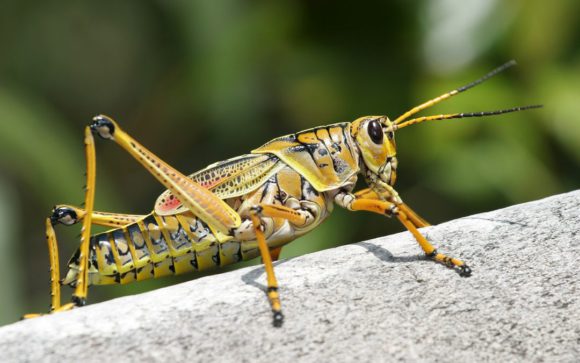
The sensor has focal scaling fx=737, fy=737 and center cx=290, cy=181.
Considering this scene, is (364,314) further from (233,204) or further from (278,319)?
(233,204)

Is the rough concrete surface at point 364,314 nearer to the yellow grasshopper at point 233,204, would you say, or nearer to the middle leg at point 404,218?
the middle leg at point 404,218

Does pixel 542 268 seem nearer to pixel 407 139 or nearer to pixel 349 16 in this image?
pixel 407 139

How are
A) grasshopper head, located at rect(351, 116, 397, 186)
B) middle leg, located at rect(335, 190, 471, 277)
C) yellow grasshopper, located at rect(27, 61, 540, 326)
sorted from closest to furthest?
middle leg, located at rect(335, 190, 471, 277), yellow grasshopper, located at rect(27, 61, 540, 326), grasshopper head, located at rect(351, 116, 397, 186)

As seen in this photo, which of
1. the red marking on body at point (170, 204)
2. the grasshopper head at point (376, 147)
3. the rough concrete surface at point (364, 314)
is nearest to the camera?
the rough concrete surface at point (364, 314)

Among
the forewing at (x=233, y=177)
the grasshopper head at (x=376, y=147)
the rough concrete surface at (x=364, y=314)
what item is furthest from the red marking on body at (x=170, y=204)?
the grasshopper head at (x=376, y=147)

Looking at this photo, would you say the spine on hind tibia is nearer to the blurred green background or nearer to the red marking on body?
the red marking on body

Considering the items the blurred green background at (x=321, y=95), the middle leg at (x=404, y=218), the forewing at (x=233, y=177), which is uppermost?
the blurred green background at (x=321, y=95)

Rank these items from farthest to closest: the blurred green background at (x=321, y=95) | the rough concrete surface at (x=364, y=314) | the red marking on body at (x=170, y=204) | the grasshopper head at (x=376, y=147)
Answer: the blurred green background at (x=321, y=95) → the grasshopper head at (x=376, y=147) → the red marking on body at (x=170, y=204) → the rough concrete surface at (x=364, y=314)

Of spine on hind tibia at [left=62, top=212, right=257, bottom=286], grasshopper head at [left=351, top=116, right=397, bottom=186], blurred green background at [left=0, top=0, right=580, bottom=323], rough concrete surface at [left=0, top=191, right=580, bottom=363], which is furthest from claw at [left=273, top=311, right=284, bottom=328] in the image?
blurred green background at [left=0, top=0, right=580, bottom=323]
